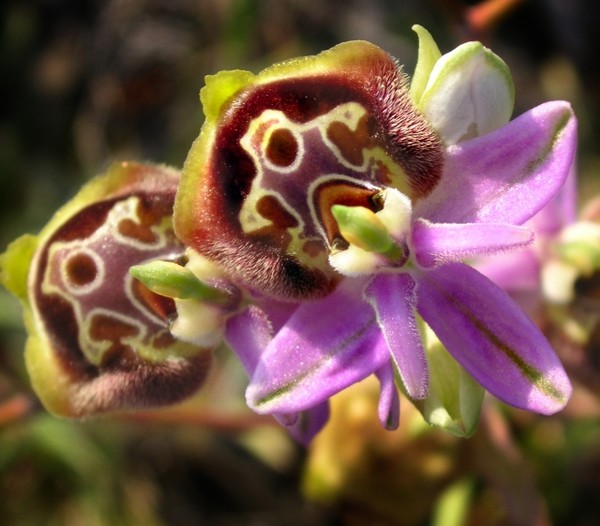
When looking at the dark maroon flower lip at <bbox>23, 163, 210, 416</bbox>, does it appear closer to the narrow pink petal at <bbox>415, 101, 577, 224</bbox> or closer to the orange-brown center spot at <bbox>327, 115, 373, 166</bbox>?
the orange-brown center spot at <bbox>327, 115, 373, 166</bbox>

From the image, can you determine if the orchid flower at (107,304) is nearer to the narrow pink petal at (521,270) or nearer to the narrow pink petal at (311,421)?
the narrow pink petal at (311,421)

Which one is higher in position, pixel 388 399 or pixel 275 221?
pixel 275 221

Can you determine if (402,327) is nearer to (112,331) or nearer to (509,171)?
(509,171)

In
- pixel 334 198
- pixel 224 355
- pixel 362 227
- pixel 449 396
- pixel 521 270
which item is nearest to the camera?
pixel 362 227

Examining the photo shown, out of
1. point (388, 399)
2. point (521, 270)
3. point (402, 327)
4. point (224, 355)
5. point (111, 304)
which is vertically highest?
point (111, 304)

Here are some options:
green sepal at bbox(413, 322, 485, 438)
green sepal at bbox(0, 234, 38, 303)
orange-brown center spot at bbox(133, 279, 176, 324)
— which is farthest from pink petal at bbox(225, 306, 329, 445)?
green sepal at bbox(0, 234, 38, 303)

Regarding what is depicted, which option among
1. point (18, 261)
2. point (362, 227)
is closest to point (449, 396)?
point (362, 227)

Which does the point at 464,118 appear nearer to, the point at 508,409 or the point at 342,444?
the point at 342,444
